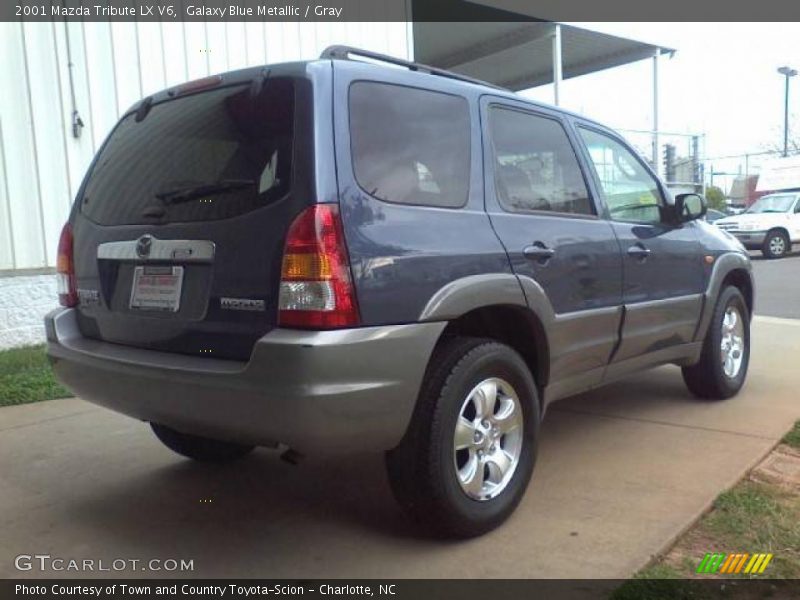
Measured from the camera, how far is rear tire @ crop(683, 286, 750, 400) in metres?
4.88

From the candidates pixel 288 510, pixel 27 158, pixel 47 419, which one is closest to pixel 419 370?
pixel 288 510

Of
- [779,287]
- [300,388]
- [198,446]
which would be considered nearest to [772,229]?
[779,287]

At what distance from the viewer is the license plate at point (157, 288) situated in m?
2.85

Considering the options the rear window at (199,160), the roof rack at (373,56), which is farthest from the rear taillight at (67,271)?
the roof rack at (373,56)

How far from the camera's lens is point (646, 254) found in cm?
416

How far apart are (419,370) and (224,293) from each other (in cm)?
77

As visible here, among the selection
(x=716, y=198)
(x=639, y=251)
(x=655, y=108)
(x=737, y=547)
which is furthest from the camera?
(x=716, y=198)

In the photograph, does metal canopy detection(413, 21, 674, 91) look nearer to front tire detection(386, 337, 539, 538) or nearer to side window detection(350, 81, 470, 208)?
side window detection(350, 81, 470, 208)

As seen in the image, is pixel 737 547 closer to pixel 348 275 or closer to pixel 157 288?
pixel 348 275

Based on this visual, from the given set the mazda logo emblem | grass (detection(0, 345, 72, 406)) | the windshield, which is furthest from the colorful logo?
the windshield

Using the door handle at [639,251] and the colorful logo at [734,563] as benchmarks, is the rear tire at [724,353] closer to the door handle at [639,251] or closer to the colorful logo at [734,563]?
the door handle at [639,251]

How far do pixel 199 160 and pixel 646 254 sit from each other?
8.36 ft

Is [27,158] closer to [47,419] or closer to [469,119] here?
[47,419]

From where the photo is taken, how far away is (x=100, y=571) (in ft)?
9.30
